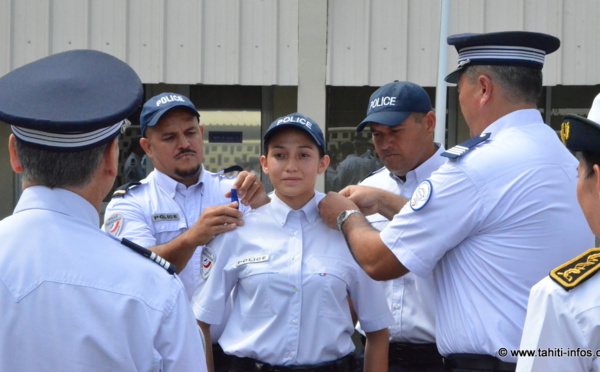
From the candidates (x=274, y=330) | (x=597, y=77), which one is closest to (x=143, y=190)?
(x=274, y=330)

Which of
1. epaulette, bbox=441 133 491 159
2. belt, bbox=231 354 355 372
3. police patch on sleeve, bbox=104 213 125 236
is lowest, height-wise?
belt, bbox=231 354 355 372

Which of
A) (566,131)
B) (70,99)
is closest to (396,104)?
(566,131)

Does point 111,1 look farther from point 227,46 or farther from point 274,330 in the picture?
point 274,330

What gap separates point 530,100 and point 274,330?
1.25 m

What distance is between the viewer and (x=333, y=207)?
2.79 metres

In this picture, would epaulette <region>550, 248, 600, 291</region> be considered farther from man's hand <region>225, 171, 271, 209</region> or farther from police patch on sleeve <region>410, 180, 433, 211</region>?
man's hand <region>225, 171, 271, 209</region>

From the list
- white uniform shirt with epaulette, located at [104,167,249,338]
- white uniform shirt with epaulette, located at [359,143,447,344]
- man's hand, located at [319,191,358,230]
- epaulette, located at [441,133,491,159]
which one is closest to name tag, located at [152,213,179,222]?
white uniform shirt with epaulette, located at [104,167,249,338]

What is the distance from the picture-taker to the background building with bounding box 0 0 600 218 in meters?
7.11

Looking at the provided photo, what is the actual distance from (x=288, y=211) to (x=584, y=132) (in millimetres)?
1469

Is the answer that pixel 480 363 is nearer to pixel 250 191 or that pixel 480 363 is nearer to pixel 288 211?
pixel 288 211

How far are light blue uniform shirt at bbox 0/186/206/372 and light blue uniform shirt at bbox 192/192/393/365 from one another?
1121 millimetres

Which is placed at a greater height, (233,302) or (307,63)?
(307,63)

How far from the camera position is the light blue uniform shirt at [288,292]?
2.66 m

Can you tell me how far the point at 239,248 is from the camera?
2.77 m
